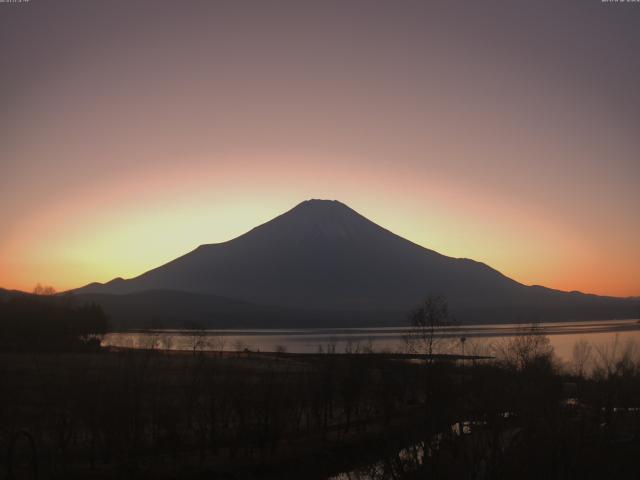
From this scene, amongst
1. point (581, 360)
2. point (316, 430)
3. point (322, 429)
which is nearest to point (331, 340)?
point (581, 360)

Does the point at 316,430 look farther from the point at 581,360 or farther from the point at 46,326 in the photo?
the point at 46,326

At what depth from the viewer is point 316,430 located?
87.2 ft

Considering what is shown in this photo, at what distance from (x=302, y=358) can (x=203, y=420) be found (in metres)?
30.3

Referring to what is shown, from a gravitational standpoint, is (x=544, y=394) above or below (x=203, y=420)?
above

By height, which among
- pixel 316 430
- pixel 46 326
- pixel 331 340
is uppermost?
pixel 46 326

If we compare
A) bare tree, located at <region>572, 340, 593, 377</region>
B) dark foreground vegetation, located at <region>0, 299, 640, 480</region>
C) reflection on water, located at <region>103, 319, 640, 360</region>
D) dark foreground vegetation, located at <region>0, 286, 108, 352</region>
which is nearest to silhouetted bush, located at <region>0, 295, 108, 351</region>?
dark foreground vegetation, located at <region>0, 286, 108, 352</region>

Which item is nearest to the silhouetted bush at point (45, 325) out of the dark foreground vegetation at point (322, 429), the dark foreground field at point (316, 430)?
the dark foreground vegetation at point (322, 429)

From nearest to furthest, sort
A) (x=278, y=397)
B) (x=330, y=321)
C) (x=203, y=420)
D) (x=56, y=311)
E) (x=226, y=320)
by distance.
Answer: (x=278, y=397)
(x=203, y=420)
(x=56, y=311)
(x=226, y=320)
(x=330, y=321)

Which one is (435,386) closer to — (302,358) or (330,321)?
(302,358)

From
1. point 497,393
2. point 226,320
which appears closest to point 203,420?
point 497,393

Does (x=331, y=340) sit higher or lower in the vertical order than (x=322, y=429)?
higher

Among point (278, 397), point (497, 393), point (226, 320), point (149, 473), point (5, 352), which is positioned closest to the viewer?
point (149, 473)

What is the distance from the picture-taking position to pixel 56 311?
2530 inches

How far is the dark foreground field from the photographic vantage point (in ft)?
47.2
